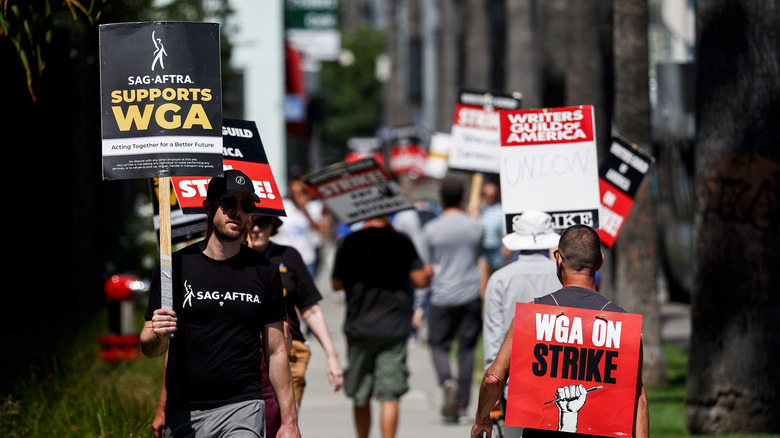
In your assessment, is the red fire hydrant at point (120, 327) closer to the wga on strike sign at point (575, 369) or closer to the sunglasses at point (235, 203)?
the sunglasses at point (235, 203)

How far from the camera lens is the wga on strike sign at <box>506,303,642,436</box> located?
16.7ft

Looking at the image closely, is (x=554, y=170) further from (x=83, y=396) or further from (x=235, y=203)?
(x=83, y=396)

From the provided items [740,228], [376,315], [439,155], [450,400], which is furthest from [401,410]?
[439,155]

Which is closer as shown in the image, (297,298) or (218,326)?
(218,326)

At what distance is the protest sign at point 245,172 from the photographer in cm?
639

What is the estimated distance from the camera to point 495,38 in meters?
35.8

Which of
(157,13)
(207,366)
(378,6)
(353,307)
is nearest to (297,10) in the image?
(157,13)

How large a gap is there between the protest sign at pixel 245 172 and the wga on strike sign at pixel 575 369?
172cm

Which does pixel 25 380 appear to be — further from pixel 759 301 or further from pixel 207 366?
pixel 759 301

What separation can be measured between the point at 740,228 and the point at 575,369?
4317mm

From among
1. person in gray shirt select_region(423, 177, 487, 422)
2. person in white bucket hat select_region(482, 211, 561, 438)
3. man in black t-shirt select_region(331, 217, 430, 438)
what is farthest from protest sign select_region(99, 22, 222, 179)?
person in gray shirt select_region(423, 177, 487, 422)

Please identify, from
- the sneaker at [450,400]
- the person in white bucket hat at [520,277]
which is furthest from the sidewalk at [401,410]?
the person in white bucket hat at [520,277]

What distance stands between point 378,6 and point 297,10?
6423 centimetres

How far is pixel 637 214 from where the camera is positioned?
12.1m
